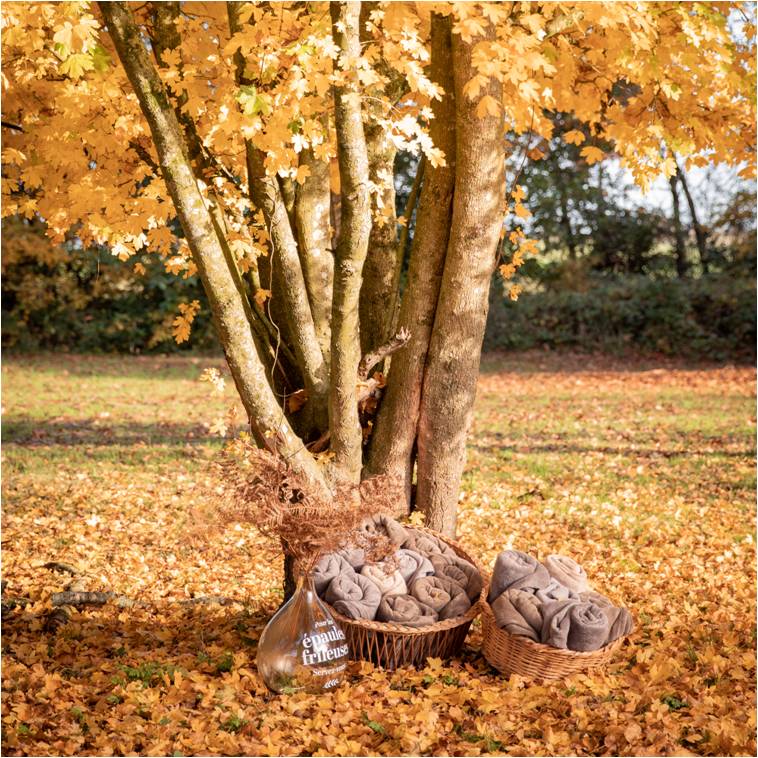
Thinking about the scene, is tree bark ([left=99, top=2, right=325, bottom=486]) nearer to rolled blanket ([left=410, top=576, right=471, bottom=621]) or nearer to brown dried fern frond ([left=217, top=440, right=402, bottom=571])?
brown dried fern frond ([left=217, top=440, right=402, bottom=571])

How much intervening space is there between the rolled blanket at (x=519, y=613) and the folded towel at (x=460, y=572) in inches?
8.3

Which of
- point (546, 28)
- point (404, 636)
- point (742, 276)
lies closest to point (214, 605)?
point (404, 636)

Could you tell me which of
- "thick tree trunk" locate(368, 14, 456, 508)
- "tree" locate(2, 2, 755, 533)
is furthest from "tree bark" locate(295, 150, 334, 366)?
"thick tree trunk" locate(368, 14, 456, 508)

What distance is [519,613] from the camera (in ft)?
12.0

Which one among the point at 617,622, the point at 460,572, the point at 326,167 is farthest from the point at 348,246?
the point at 617,622

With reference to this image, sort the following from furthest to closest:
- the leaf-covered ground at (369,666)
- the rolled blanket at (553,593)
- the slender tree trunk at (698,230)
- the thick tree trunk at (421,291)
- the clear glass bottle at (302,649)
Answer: the slender tree trunk at (698,230), the thick tree trunk at (421,291), the rolled blanket at (553,593), the clear glass bottle at (302,649), the leaf-covered ground at (369,666)

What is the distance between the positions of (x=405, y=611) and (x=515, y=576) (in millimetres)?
553

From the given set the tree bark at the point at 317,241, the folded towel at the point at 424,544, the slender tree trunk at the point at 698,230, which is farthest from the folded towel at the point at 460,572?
the slender tree trunk at the point at 698,230

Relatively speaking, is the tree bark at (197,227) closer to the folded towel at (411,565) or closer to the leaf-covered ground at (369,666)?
the leaf-covered ground at (369,666)

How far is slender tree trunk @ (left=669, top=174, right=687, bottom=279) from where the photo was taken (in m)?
18.9

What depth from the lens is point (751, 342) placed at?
1627 cm

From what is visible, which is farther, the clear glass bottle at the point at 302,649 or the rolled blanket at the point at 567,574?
the rolled blanket at the point at 567,574

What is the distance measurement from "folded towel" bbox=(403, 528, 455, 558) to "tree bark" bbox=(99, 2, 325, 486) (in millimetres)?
790

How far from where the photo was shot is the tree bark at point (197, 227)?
3.43 metres
